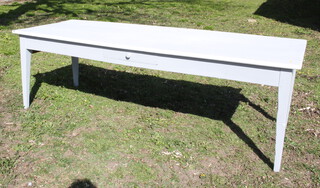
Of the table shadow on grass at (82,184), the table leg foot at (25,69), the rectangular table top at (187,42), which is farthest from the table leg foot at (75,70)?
the table shadow on grass at (82,184)

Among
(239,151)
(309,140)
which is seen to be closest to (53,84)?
(239,151)

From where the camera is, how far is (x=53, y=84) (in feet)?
16.0

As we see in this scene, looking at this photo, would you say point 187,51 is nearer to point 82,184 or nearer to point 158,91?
point 82,184

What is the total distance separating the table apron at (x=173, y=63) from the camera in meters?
2.68

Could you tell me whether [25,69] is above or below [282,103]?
below

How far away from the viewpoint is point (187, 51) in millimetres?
2908

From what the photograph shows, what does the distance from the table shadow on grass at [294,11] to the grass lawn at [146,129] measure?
3.74 meters

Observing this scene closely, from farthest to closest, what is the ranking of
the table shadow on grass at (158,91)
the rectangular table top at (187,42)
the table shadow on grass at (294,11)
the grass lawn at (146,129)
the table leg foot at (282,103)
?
the table shadow on grass at (294,11) → the table shadow on grass at (158,91) → the grass lawn at (146,129) → the rectangular table top at (187,42) → the table leg foot at (282,103)

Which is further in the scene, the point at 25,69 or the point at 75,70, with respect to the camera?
the point at 75,70

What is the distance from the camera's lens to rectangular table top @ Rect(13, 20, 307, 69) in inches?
108

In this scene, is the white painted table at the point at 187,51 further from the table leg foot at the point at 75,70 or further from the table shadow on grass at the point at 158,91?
the table shadow on grass at the point at 158,91

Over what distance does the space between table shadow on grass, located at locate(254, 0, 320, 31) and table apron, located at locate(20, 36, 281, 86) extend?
6989 mm

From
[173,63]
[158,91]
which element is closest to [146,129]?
[173,63]

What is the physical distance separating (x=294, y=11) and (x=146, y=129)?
9000 mm
